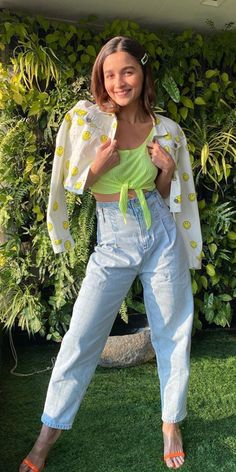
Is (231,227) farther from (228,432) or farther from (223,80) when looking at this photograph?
(228,432)

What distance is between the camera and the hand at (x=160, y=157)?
1911 mm

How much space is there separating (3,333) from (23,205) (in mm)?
884

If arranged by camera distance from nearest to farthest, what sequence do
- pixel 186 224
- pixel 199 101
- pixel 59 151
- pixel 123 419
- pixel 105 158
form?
pixel 105 158
pixel 59 151
pixel 186 224
pixel 123 419
pixel 199 101

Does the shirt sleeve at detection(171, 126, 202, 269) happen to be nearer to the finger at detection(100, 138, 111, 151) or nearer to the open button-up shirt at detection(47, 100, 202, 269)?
the open button-up shirt at detection(47, 100, 202, 269)

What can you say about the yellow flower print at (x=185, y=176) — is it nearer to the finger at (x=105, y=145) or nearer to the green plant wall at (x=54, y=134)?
the finger at (x=105, y=145)

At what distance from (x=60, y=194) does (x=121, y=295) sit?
482 millimetres

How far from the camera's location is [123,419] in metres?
2.44

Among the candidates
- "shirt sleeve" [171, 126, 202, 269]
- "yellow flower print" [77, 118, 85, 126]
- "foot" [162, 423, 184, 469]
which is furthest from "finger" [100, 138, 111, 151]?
"foot" [162, 423, 184, 469]

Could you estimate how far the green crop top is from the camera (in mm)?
1898

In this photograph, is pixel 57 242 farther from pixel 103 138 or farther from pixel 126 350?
pixel 126 350

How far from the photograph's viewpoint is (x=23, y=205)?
308 centimetres

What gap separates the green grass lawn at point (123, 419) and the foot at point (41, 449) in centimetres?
8

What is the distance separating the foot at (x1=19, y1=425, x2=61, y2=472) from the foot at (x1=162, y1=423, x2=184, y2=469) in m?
0.48

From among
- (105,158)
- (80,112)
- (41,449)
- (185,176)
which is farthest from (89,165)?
(41,449)
